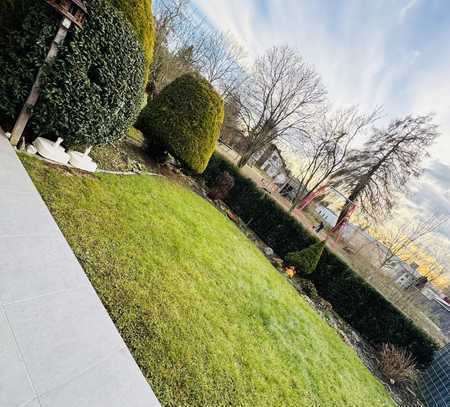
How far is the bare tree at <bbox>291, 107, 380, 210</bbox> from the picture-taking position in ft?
51.5

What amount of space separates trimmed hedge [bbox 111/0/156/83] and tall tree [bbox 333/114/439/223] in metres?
13.9

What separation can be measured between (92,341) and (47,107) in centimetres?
345

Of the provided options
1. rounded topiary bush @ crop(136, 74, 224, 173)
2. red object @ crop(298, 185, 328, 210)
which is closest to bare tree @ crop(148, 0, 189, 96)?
rounded topiary bush @ crop(136, 74, 224, 173)

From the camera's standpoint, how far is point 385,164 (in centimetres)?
1570

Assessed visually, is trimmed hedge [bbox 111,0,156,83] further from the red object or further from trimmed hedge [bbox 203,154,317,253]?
the red object

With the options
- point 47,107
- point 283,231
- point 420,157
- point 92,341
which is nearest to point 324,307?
point 283,231

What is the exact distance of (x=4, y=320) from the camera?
159cm

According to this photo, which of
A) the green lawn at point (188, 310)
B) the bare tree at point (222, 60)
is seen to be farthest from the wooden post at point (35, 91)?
the bare tree at point (222, 60)

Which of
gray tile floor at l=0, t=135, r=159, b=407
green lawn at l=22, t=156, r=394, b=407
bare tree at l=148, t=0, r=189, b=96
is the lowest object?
green lawn at l=22, t=156, r=394, b=407

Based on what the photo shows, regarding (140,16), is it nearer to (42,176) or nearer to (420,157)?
(42,176)

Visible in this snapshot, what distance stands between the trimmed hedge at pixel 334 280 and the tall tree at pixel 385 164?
6935 millimetres

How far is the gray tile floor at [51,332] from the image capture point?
146cm

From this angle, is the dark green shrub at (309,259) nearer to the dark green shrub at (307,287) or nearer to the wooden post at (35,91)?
the dark green shrub at (307,287)

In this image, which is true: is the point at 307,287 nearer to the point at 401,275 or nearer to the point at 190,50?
the point at 401,275
